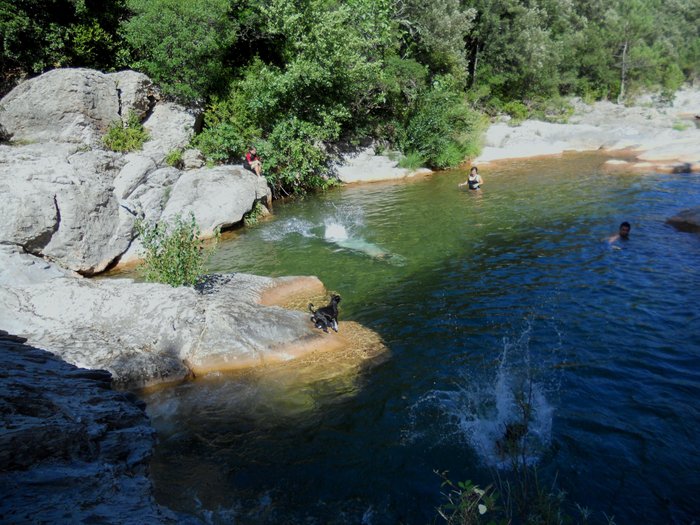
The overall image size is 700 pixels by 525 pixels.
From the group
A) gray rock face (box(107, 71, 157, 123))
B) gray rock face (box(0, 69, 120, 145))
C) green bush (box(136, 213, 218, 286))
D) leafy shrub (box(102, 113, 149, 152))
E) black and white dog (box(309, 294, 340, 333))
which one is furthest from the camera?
gray rock face (box(107, 71, 157, 123))

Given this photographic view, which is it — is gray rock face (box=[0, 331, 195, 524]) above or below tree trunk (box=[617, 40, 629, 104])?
below

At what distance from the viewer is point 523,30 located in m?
35.0

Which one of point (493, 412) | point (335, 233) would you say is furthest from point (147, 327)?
point (335, 233)

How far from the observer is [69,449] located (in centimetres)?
428

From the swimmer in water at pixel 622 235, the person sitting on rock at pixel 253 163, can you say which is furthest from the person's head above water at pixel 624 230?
the person sitting on rock at pixel 253 163

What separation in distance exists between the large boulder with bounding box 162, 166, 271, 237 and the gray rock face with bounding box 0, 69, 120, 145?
169 inches

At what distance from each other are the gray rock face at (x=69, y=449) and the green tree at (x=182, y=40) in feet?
56.7

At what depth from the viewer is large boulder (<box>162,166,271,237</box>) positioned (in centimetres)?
1639

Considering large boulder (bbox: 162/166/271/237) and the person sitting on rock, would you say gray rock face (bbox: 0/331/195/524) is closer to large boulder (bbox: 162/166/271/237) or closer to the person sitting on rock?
large boulder (bbox: 162/166/271/237)

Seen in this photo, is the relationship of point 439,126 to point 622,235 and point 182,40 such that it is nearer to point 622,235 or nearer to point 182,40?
point 182,40

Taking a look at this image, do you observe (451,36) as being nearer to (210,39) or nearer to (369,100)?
(369,100)

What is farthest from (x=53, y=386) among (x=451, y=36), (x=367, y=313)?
(x=451, y=36)

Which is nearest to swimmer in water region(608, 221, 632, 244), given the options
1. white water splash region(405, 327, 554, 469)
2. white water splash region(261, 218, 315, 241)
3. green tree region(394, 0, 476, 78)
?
white water splash region(405, 327, 554, 469)

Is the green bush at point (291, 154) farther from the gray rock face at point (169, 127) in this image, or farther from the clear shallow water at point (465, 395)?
the clear shallow water at point (465, 395)
